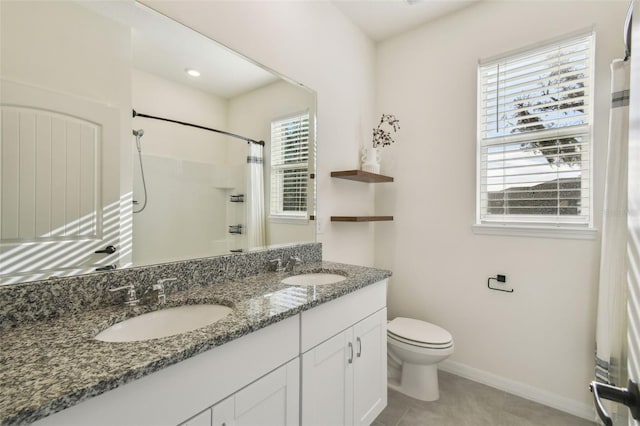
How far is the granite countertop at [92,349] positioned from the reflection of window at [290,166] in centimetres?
77

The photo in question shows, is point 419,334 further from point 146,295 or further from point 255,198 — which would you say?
point 146,295

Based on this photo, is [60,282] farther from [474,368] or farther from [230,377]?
[474,368]

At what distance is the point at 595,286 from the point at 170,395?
2.28 meters

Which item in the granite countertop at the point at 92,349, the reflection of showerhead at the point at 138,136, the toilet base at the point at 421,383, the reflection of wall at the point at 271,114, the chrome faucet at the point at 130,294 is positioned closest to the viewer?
the granite countertop at the point at 92,349

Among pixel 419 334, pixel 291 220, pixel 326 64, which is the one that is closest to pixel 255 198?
pixel 291 220

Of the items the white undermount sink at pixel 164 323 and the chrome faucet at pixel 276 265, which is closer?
the white undermount sink at pixel 164 323

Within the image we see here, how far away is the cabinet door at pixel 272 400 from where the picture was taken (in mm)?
927

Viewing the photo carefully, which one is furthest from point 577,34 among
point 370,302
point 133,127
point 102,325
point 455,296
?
point 102,325

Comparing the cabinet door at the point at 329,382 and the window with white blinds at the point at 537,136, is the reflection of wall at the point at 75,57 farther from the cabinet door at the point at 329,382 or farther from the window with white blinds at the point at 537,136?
the window with white blinds at the point at 537,136

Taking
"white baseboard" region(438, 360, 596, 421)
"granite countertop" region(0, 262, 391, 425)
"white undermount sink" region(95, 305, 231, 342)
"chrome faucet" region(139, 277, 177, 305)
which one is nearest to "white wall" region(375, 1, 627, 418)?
"white baseboard" region(438, 360, 596, 421)

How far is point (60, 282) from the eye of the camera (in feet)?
3.27

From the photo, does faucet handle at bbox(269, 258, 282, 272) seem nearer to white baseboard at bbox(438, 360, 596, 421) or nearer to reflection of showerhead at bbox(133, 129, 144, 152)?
reflection of showerhead at bbox(133, 129, 144, 152)

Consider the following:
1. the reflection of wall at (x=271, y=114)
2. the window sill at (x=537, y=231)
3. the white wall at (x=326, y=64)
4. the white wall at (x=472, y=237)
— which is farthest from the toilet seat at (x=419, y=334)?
the reflection of wall at (x=271, y=114)

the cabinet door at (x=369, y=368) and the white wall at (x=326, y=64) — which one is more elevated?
the white wall at (x=326, y=64)
